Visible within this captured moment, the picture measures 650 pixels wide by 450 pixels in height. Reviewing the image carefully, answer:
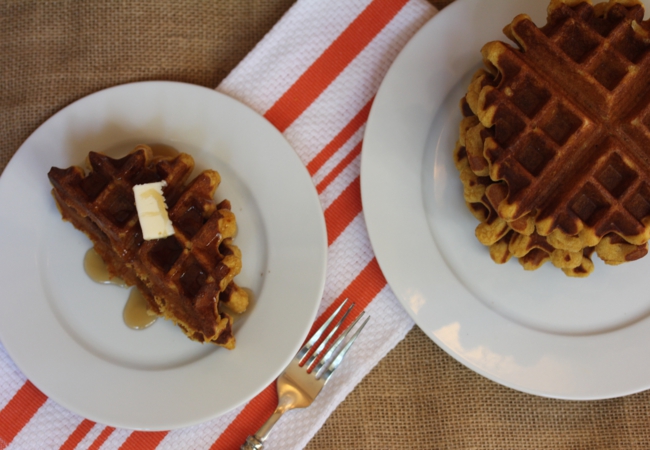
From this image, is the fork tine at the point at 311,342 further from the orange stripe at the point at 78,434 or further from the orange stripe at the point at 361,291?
the orange stripe at the point at 78,434

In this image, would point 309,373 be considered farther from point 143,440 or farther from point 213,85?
point 213,85

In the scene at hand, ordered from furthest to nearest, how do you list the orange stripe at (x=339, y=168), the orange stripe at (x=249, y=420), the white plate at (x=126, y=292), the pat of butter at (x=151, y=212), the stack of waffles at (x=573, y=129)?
the orange stripe at (x=339, y=168), the orange stripe at (x=249, y=420), the white plate at (x=126, y=292), the pat of butter at (x=151, y=212), the stack of waffles at (x=573, y=129)

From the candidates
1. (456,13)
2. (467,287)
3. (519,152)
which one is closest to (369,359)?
(467,287)

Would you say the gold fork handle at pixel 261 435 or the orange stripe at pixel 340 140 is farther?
the orange stripe at pixel 340 140

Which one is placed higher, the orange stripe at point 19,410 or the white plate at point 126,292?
the white plate at point 126,292

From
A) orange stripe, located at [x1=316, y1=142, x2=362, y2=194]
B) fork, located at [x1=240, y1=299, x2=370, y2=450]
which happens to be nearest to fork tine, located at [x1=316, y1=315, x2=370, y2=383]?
fork, located at [x1=240, y1=299, x2=370, y2=450]

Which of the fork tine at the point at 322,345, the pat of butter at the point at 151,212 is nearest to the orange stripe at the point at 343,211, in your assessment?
the fork tine at the point at 322,345

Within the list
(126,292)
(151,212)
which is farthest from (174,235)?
(126,292)
